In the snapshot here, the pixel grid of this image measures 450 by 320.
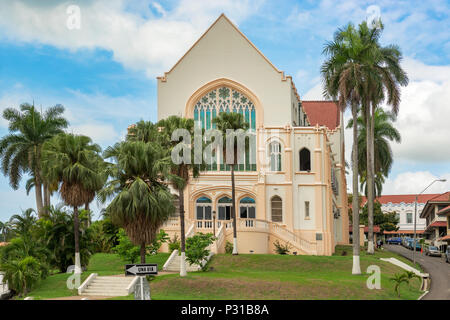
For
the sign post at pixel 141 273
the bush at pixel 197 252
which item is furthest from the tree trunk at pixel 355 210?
the sign post at pixel 141 273

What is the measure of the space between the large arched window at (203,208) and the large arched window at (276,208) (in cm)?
542

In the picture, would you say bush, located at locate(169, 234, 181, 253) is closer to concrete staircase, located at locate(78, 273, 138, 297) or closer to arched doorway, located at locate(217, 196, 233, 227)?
arched doorway, located at locate(217, 196, 233, 227)

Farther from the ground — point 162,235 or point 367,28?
point 367,28

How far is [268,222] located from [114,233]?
12.6m

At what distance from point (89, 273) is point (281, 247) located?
56.3ft

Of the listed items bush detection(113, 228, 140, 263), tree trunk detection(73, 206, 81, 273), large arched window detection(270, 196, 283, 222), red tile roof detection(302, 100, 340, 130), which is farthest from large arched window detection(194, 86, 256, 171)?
red tile roof detection(302, 100, 340, 130)

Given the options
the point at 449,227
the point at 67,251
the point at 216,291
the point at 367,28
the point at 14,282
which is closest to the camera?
the point at 216,291

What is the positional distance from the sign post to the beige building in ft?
88.3

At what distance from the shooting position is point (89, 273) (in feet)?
126

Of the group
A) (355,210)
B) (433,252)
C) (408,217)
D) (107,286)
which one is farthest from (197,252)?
(408,217)

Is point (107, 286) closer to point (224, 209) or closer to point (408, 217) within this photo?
point (224, 209)

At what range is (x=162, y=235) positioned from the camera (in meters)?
44.3
